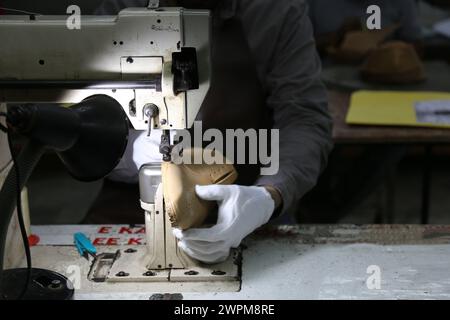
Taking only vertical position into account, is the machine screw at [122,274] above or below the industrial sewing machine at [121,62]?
below

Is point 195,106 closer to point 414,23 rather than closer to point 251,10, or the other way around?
point 251,10

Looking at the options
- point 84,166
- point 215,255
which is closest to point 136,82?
point 84,166

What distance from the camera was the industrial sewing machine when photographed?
1239 mm

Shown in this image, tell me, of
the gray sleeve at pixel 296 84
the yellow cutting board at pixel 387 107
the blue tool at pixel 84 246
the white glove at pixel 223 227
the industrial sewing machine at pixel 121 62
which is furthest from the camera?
the yellow cutting board at pixel 387 107

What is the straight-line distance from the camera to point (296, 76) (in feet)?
5.88

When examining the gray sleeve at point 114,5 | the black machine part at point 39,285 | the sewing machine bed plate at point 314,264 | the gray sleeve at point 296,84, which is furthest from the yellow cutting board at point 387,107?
the black machine part at point 39,285

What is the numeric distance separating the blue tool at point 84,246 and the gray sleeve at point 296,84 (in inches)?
19.5

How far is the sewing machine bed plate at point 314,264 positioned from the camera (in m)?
1.31

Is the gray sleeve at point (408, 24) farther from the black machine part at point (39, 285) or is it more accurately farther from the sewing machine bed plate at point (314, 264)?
the black machine part at point (39, 285)

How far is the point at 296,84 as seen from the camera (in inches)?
70.3

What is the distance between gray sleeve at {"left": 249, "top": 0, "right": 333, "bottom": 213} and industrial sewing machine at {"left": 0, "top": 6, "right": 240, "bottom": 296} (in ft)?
1.61

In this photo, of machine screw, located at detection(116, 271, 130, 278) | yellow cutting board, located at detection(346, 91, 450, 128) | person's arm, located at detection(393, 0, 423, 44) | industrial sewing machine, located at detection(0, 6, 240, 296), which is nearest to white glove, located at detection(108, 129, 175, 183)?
industrial sewing machine, located at detection(0, 6, 240, 296)

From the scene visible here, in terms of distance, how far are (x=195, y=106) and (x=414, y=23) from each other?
219 centimetres

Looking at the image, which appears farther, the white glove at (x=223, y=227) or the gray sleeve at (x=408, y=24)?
the gray sleeve at (x=408, y=24)
